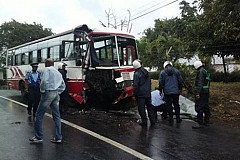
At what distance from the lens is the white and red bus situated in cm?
1278

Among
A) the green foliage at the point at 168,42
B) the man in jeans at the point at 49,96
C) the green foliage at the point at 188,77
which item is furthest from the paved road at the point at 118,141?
the green foliage at the point at 168,42

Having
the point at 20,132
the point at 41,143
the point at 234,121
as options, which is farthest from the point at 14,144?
the point at 234,121

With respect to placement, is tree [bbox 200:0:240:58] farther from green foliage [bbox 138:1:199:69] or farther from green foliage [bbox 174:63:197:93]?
green foliage [bbox 174:63:197:93]

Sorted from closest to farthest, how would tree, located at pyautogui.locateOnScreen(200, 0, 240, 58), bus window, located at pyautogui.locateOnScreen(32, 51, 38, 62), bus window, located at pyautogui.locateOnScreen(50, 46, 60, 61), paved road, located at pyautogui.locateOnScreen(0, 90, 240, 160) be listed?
paved road, located at pyautogui.locateOnScreen(0, 90, 240, 160) → tree, located at pyautogui.locateOnScreen(200, 0, 240, 58) → bus window, located at pyautogui.locateOnScreen(50, 46, 60, 61) → bus window, located at pyautogui.locateOnScreen(32, 51, 38, 62)

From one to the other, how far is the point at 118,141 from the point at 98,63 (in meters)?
5.64

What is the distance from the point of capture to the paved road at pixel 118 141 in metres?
6.34

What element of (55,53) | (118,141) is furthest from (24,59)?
(118,141)

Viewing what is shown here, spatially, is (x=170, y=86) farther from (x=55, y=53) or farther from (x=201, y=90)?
(x=55, y=53)

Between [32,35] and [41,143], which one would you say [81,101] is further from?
[32,35]

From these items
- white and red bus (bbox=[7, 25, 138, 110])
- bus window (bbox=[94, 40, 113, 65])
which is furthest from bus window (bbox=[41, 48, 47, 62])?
bus window (bbox=[94, 40, 113, 65])

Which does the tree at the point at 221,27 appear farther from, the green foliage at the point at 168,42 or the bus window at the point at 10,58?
the bus window at the point at 10,58

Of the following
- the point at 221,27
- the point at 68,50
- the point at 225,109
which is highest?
the point at 221,27

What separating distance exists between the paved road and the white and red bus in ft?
7.99

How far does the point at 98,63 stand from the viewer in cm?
1273
